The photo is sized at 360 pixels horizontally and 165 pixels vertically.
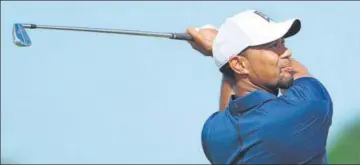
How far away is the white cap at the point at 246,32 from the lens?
4668 millimetres

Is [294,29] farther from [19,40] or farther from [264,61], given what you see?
[19,40]

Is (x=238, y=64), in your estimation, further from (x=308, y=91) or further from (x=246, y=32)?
(x=308, y=91)

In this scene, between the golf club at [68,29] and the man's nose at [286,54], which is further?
the golf club at [68,29]

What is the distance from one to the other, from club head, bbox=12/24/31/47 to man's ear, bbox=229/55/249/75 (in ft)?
4.95

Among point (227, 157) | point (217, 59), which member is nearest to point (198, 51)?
point (217, 59)

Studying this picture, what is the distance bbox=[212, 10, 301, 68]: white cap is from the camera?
4.67m

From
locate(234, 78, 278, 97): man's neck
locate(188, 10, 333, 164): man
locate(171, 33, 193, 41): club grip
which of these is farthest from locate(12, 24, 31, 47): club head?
locate(234, 78, 278, 97): man's neck

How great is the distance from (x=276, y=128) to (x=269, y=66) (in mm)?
232

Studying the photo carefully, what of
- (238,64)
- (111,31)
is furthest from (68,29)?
(238,64)

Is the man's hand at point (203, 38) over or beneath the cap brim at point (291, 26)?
over

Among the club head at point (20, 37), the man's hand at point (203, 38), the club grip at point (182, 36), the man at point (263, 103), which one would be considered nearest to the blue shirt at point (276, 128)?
the man at point (263, 103)

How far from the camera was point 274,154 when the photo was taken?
4531 mm

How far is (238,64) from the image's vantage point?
15.5 feet

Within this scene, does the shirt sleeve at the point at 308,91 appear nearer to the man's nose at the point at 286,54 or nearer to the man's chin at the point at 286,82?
the man's chin at the point at 286,82
